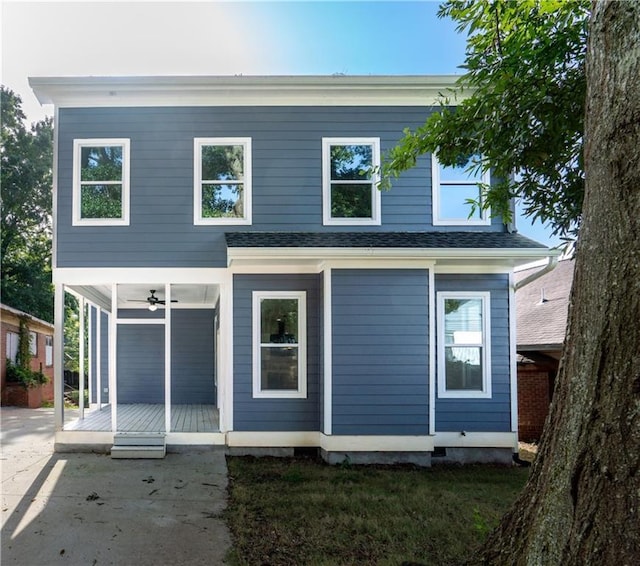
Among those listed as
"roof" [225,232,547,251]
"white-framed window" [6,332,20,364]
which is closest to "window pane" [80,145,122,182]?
"roof" [225,232,547,251]

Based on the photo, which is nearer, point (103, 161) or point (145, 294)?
point (103, 161)

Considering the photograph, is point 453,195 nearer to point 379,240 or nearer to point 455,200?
point 455,200

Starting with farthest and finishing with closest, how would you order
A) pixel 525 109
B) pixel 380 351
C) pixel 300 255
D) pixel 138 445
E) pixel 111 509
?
pixel 138 445 → pixel 380 351 → pixel 300 255 → pixel 111 509 → pixel 525 109

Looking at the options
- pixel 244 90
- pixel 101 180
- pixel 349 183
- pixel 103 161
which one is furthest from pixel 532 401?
pixel 103 161

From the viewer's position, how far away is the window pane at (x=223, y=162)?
7.68m

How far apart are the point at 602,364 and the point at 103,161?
7937mm

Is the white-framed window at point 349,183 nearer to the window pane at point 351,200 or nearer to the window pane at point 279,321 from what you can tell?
the window pane at point 351,200

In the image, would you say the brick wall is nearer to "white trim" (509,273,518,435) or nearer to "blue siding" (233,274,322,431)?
"white trim" (509,273,518,435)

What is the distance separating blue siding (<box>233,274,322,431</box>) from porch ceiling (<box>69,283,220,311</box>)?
1.23 meters

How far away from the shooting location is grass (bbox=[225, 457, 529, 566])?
371 cm

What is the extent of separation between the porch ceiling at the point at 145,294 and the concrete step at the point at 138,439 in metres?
2.45

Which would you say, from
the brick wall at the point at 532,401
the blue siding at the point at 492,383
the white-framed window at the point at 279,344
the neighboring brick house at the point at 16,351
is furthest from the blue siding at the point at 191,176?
the neighboring brick house at the point at 16,351

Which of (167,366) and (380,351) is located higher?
(380,351)

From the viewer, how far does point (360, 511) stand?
468 cm
